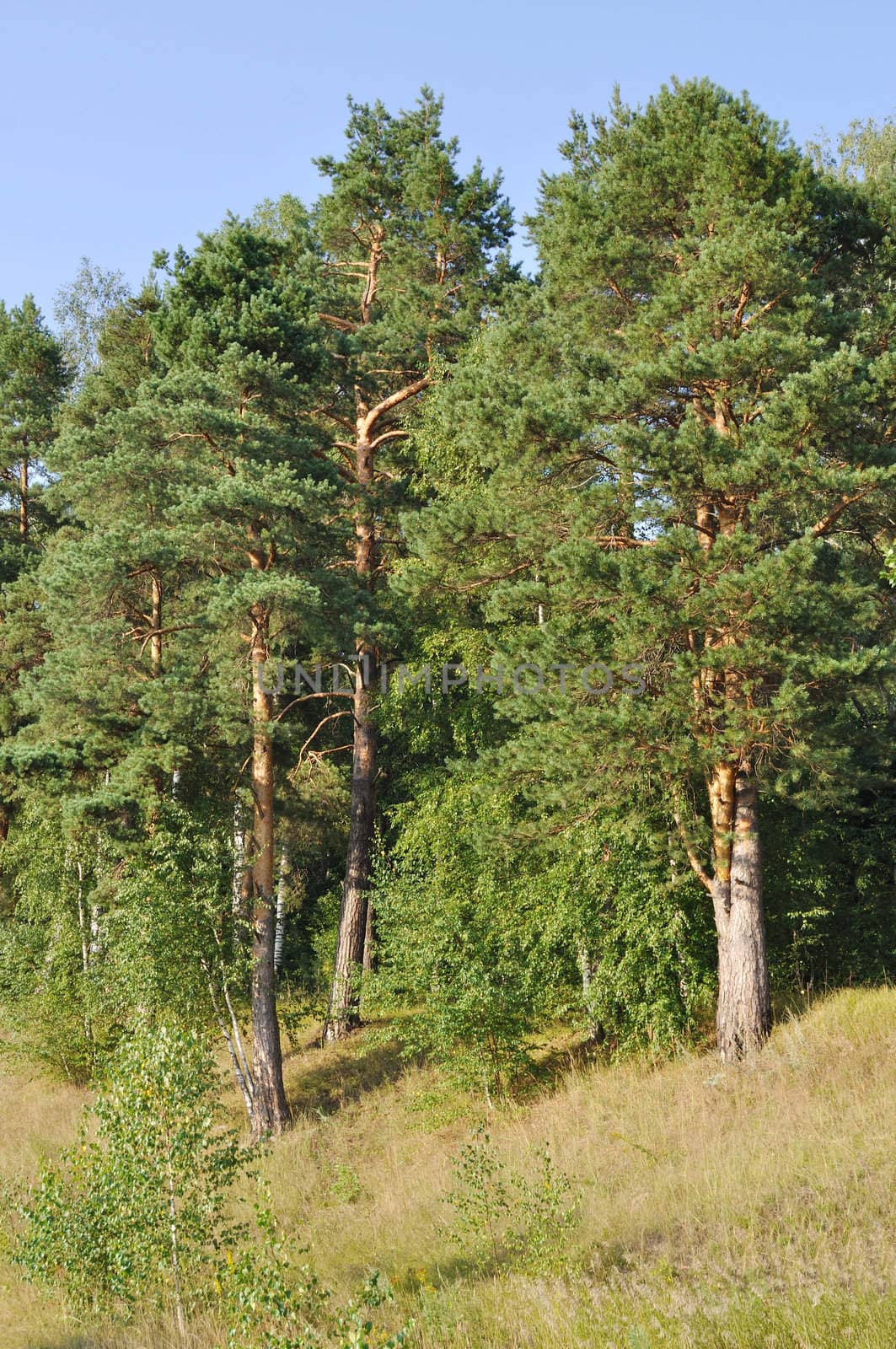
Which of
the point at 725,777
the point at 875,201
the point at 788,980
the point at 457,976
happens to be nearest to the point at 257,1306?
the point at 457,976

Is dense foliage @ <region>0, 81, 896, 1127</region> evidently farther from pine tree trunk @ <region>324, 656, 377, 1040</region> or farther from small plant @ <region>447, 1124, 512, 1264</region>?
small plant @ <region>447, 1124, 512, 1264</region>

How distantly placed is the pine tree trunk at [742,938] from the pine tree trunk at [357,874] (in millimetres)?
7058

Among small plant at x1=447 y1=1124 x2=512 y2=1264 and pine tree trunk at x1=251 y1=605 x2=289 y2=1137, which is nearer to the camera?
small plant at x1=447 y1=1124 x2=512 y2=1264

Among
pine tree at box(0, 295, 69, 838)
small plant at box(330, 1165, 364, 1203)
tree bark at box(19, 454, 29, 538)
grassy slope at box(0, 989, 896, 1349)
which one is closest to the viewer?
grassy slope at box(0, 989, 896, 1349)

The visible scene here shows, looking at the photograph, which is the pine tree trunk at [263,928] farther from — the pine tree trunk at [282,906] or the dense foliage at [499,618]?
the pine tree trunk at [282,906]

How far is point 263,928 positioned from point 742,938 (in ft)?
21.8

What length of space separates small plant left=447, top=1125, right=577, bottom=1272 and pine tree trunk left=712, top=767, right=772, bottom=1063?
338 cm

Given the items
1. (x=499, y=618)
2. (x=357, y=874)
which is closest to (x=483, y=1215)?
(x=499, y=618)

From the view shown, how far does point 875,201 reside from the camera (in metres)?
12.5

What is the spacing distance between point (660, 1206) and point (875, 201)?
449 inches

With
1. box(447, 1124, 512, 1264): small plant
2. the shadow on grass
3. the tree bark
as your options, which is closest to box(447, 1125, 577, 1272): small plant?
box(447, 1124, 512, 1264): small plant

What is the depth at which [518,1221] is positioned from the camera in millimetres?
8312

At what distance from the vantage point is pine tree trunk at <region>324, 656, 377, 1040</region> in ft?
58.6

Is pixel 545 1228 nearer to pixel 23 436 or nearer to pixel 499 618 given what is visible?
pixel 499 618
